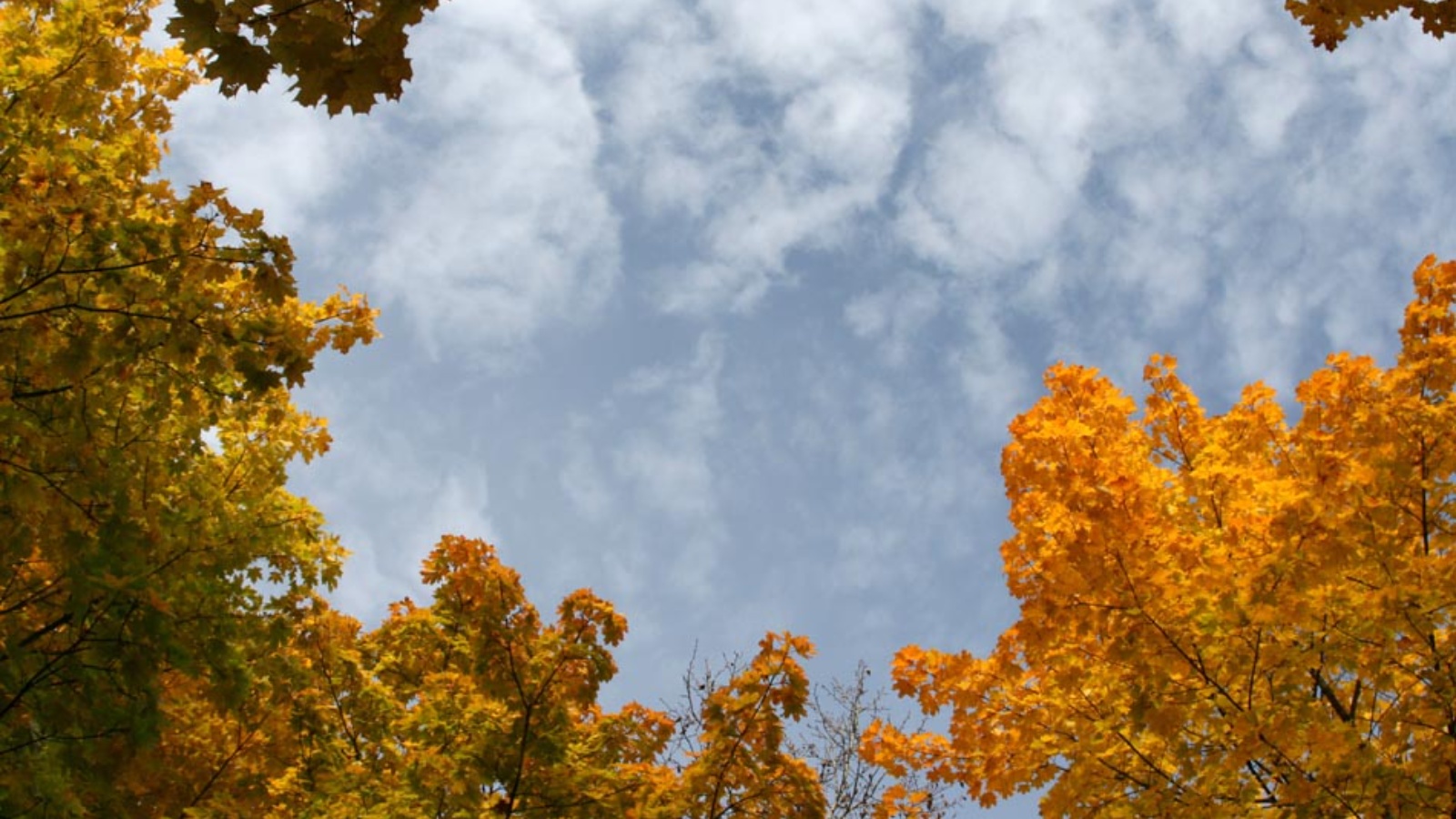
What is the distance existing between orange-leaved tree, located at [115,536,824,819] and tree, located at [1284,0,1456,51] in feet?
15.1

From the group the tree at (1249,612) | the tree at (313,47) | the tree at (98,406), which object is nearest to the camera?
the tree at (313,47)

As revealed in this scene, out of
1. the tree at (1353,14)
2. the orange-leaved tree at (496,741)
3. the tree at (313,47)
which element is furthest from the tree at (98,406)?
the tree at (1353,14)

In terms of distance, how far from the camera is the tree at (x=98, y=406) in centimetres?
541

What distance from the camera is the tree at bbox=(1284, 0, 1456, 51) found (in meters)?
3.27

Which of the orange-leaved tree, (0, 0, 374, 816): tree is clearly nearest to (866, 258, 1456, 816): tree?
the orange-leaved tree

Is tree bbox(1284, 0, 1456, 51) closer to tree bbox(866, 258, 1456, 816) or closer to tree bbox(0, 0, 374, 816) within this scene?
tree bbox(866, 258, 1456, 816)

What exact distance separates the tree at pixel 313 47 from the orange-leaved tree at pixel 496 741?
4.18 metres

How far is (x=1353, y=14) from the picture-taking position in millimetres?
3418

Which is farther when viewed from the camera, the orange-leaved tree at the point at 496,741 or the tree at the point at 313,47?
the orange-leaved tree at the point at 496,741

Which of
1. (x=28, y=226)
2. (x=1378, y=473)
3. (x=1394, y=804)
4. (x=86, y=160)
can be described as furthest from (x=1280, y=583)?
(x=86, y=160)

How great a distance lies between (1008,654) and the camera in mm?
7793

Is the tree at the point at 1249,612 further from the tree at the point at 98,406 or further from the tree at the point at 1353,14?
the tree at the point at 98,406

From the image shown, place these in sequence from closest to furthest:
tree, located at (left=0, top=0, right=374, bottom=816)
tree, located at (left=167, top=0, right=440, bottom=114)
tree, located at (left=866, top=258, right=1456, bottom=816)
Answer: tree, located at (left=167, top=0, right=440, bottom=114) < tree, located at (left=0, top=0, right=374, bottom=816) < tree, located at (left=866, top=258, right=1456, bottom=816)

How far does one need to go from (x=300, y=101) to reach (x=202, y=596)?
421 cm
